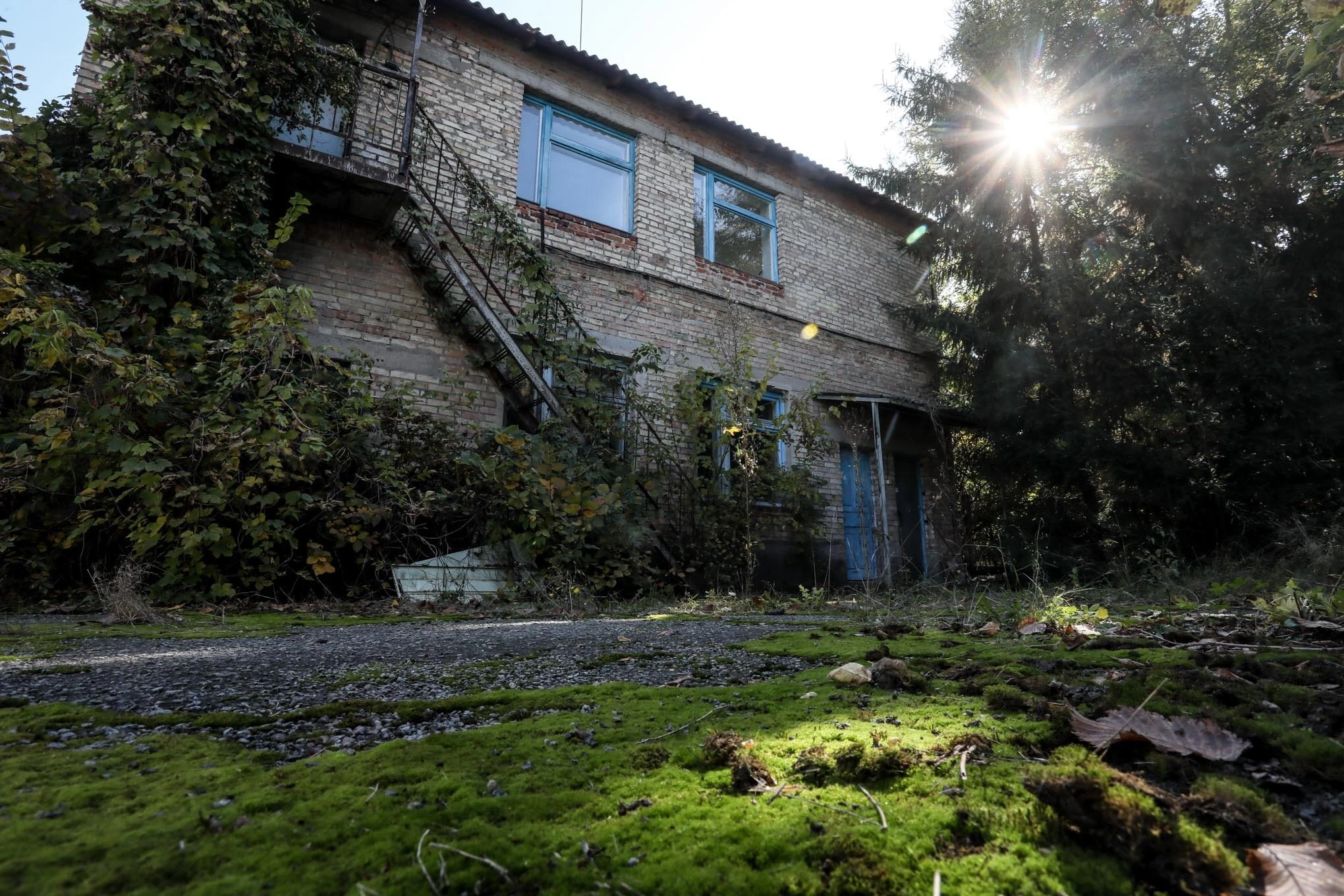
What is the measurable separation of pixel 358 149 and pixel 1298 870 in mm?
8457

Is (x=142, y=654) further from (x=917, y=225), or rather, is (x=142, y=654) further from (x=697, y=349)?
(x=917, y=225)

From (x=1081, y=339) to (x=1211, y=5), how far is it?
17.0ft

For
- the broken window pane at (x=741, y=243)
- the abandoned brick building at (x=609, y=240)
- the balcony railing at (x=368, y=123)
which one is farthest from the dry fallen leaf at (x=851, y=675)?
the broken window pane at (x=741, y=243)

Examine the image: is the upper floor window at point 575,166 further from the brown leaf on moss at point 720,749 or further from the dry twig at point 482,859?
the dry twig at point 482,859

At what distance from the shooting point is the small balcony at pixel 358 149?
6184mm

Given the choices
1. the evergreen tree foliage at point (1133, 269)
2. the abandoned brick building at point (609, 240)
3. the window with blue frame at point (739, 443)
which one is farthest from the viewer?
the window with blue frame at point (739, 443)

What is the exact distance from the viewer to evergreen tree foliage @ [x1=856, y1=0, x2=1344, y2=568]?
708 centimetres

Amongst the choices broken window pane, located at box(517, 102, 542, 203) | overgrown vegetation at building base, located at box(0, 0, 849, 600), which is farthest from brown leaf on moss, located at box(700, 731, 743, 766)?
broken window pane, located at box(517, 102, 542, 203)

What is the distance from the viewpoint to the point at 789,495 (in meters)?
8.32

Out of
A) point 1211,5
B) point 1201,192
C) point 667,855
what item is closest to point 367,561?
point 667,855

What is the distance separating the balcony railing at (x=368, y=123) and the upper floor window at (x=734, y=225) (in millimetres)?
4287

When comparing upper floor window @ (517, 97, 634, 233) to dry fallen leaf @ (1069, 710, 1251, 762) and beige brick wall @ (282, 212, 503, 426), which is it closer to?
beige brick wall @ (282, 212, 503, 426)

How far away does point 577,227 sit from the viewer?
8.47 m

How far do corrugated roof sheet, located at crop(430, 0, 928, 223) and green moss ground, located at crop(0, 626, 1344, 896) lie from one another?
28.6 ft
